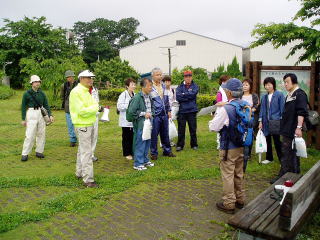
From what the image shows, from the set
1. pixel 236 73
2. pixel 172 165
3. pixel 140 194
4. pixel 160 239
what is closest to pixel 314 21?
pixel 172 165

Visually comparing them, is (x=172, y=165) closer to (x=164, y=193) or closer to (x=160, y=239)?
(x=164, y=193)

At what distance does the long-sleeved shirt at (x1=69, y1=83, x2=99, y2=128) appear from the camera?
574 centimetres

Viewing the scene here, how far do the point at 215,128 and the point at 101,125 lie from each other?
9431 millimetres

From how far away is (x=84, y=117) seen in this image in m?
5.80

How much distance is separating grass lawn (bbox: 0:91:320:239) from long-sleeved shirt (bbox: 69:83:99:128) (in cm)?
115

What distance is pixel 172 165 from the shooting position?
23.9ft

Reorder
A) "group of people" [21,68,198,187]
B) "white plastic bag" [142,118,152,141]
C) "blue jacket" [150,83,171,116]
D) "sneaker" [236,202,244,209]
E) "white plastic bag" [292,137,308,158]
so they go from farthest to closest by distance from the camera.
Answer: "blue jacket" [150,83,171,116] < "white plastic bag" [142,118,152,141] < "group of people" [21,68,198,187] < "white plastic bag" [292,137,308,158] < "sneaker" [236,202,244,209]

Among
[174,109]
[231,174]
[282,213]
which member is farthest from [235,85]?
[174,109]

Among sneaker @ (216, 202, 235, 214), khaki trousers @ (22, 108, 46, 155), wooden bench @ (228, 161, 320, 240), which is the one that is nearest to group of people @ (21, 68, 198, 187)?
khaki trousers @ (22, 108, 46, 155)

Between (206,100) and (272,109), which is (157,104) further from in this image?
(206,100)

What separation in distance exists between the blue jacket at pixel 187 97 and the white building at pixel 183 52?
3870 centimetres

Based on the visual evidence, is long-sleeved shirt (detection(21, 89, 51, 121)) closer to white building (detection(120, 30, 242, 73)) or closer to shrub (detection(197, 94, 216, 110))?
shrub (detection(197, 94, 216, 110))

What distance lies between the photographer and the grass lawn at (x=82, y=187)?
4438mm

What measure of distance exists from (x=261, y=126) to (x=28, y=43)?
33.8 m
